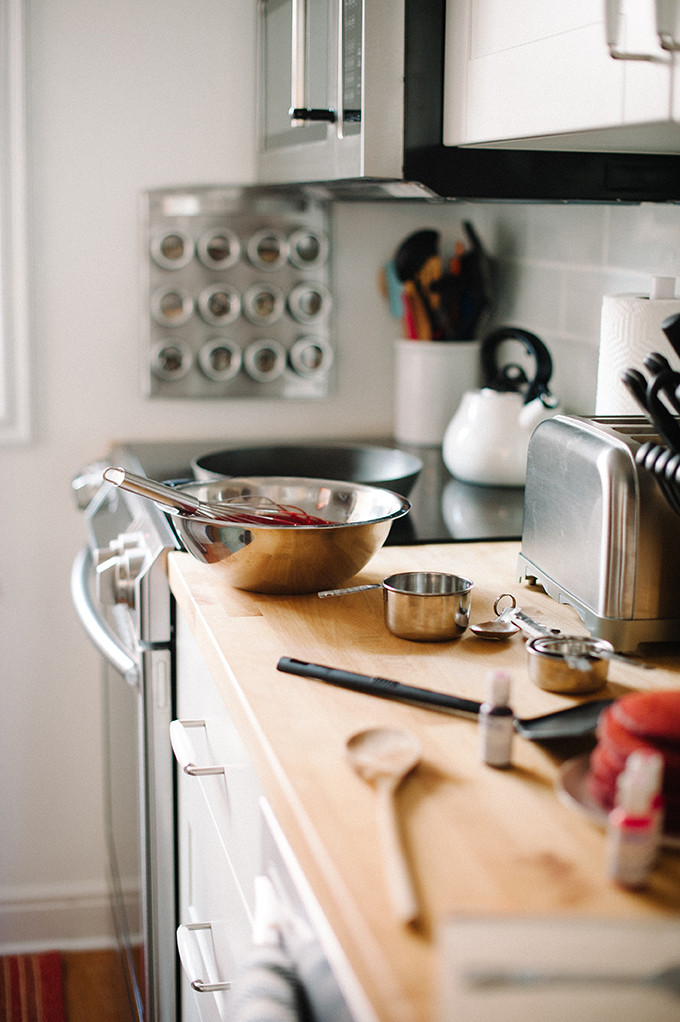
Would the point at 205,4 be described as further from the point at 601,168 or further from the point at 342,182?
the point at 601,168

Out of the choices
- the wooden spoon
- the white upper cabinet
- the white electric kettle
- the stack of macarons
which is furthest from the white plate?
the white electric kettle

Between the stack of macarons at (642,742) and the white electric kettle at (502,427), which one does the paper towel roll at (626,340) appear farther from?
the stack of macarons at (642,742)

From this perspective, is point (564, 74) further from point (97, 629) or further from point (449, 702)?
point (97, 629)

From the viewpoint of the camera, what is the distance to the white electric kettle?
1808mm

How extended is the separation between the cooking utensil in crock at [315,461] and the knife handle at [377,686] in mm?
884

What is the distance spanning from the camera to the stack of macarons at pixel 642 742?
0.71 m

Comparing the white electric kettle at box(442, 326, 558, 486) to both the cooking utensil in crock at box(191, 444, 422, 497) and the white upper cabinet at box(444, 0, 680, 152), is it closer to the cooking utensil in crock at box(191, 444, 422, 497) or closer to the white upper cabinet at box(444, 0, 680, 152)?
the cooking utensil in crock at box(191, 444, 422, 497)

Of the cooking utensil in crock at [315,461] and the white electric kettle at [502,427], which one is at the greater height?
the white electric kettle at [502,427]

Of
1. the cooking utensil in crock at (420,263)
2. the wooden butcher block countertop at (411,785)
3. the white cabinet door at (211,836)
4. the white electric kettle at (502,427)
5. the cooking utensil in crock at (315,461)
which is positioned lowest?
the white cabinet door at (211,836)

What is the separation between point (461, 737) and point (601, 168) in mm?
916

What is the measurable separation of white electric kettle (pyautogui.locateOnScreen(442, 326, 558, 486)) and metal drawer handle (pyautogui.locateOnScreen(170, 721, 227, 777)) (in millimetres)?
805

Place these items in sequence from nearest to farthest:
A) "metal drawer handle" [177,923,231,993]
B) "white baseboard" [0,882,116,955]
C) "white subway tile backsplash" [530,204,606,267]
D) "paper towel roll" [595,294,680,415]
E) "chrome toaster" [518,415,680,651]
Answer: "chrome toaster" [518,415,680,651] < "metal drawer handle" [177,923,231,993] < "paper towel roll" [595,294,680,415] < "white subway tile backsplash" [530,204,606,267] < "white baseboard" [0,882,116,955]

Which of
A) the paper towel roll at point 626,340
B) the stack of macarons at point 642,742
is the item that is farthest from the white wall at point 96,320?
the stack of macarons at point 642,742

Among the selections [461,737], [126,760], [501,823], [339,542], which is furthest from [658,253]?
[126,760]
